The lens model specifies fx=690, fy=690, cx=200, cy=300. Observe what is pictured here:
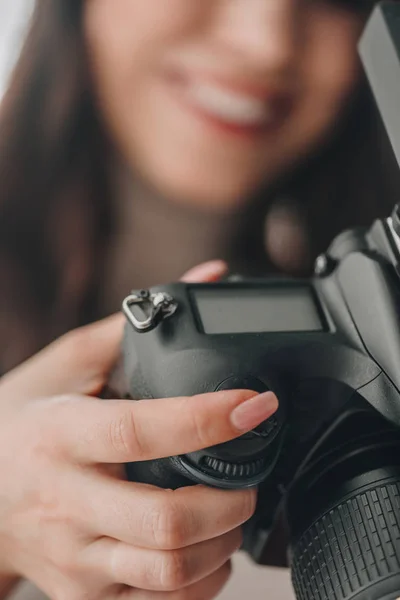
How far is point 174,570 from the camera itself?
0.96 feet

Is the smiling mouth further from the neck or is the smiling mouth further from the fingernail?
the fingernail

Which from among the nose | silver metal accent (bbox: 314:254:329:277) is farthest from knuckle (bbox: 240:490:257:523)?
the nose

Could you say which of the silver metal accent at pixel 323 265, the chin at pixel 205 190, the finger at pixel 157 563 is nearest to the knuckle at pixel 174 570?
the finger at pixel 157 563

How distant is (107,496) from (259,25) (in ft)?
1.26

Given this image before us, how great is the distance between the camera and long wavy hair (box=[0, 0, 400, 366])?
59 cm

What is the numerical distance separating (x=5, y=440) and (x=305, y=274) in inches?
16.9

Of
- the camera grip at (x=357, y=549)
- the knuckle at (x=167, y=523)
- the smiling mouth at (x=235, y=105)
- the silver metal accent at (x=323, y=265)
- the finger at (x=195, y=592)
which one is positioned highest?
the smiling mouth at (x=235, y=105)

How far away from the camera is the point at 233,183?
2.03 ft

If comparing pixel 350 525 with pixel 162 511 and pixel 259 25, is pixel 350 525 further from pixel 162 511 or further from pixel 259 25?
pixel 259 25

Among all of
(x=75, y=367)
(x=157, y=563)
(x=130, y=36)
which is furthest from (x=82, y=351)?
(x=130, y=36)

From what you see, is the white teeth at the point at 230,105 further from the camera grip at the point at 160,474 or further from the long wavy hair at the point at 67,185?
the camera grip at the point at 160,474

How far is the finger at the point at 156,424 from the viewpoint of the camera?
26cm

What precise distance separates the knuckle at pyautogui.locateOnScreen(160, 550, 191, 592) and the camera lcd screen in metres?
0.10

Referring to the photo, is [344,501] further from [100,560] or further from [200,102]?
[200,102]
